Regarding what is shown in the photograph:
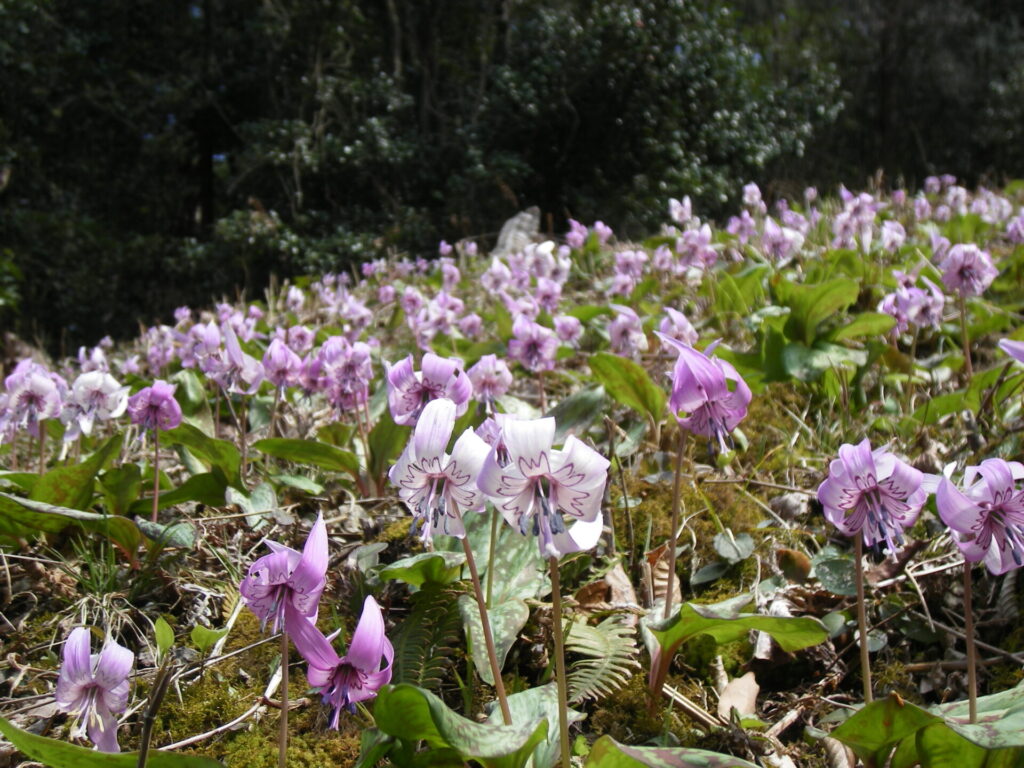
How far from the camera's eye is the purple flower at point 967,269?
7.54ft

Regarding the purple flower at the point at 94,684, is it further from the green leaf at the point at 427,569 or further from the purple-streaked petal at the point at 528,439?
the purple-streaked petal at the point at 528,439

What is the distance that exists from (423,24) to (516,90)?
8.60 ft

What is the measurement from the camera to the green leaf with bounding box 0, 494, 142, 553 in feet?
5.33

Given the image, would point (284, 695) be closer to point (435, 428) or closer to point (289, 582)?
point (289, 582)

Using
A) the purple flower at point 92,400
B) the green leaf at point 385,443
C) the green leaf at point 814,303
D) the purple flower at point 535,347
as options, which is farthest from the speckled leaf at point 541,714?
the green leaf at point 814,303

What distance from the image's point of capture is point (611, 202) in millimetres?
11164

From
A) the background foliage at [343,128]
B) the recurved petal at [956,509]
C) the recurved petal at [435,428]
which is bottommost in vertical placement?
the background foliage at [343,128]

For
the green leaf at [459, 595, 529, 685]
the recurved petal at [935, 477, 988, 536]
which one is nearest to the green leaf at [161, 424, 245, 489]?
the green leaf at [459, 595, 529, 685]

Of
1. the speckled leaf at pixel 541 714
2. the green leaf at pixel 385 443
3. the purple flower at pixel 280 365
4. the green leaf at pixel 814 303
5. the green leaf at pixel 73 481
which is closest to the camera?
the speckled leaf at pixel 541 714

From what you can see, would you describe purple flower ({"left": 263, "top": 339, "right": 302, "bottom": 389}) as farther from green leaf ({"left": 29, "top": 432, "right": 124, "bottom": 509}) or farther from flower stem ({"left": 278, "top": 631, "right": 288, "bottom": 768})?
flower stem ({"left": 278, "top": 631, "right": 288, "bottom": 768})

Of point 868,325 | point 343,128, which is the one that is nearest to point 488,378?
point 868,325

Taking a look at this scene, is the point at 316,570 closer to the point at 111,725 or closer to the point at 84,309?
the point at 111,725

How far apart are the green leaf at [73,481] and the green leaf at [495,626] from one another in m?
0.88

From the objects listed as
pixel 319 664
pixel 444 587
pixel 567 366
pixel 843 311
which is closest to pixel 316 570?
pixel 319 664
